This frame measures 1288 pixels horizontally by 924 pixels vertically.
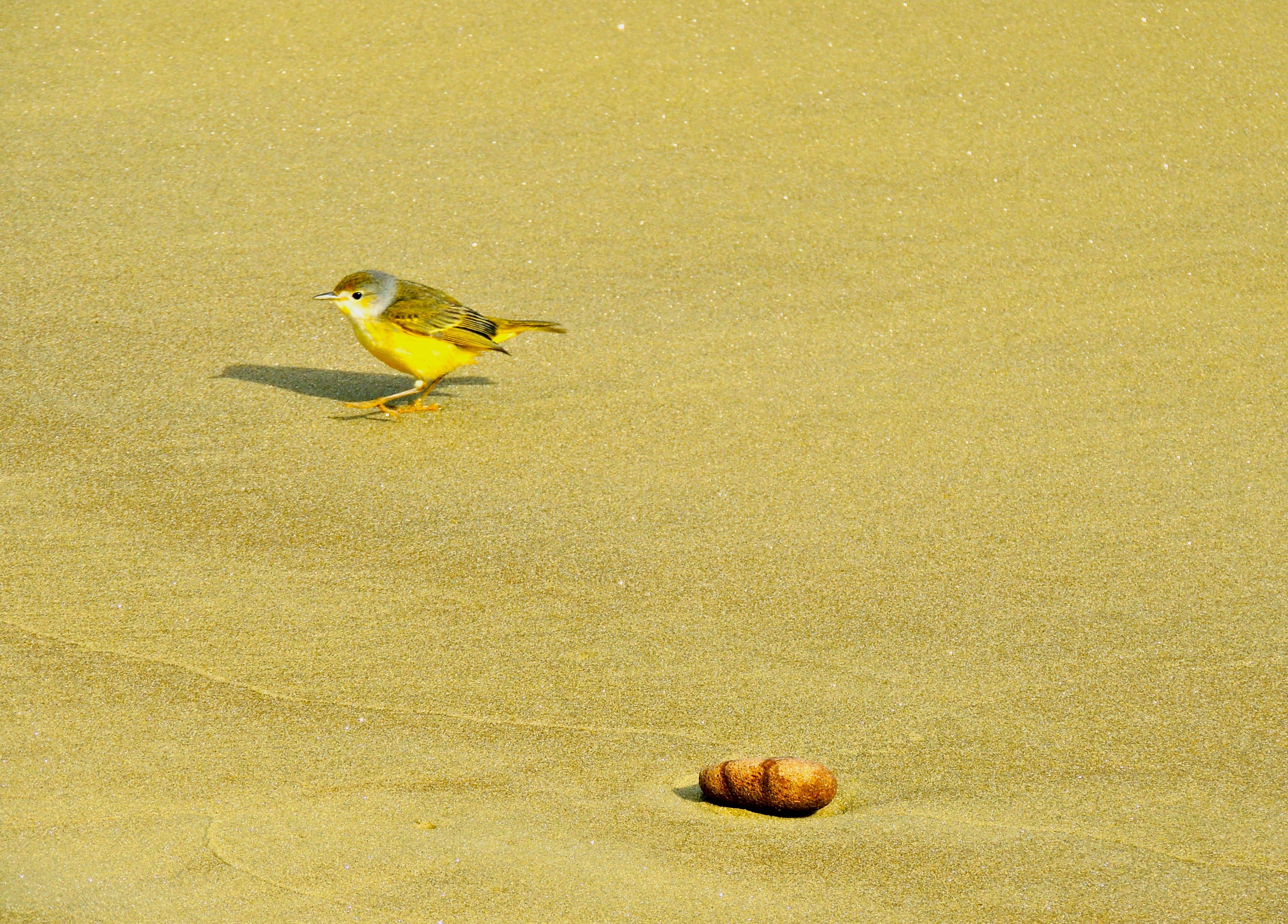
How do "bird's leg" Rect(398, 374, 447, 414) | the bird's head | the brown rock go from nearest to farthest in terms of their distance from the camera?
the brown rock → the bird's head → "bird's leg" Rect(398, 374, 447, 414)

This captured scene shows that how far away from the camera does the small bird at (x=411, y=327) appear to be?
15.3 ft

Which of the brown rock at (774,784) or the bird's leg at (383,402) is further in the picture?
the bird's leg at (383,402)

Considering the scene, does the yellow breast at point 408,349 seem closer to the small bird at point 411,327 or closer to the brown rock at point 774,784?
the small bird at point 411,327

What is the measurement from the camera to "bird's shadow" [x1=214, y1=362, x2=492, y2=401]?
4.82 meters

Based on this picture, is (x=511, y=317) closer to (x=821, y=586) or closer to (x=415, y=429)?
(x=415, y=429)

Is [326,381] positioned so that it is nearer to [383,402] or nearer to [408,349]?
[383,402]

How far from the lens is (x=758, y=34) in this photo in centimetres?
709

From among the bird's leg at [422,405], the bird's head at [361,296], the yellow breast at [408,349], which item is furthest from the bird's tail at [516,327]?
the bird's head at [361,296]

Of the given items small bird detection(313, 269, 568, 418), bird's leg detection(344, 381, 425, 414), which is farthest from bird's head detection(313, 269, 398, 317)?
bird's leg detection(344, 381, 425, 414)

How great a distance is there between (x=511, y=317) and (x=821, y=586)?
1837 millimetres

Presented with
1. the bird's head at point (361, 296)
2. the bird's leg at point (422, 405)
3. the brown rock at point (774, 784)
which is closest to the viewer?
the brown rock at point (774, 784)

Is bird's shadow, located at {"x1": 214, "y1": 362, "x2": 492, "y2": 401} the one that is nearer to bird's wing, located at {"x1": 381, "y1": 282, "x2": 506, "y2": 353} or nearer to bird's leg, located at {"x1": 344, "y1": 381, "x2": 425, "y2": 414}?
bird's leg, located at {"x1": 344, "y1": 381, "x2": 425, "y2": 414}

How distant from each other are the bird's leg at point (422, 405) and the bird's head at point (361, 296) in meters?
0.30

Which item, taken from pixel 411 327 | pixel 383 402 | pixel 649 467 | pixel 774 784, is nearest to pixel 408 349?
pixel 411 327
